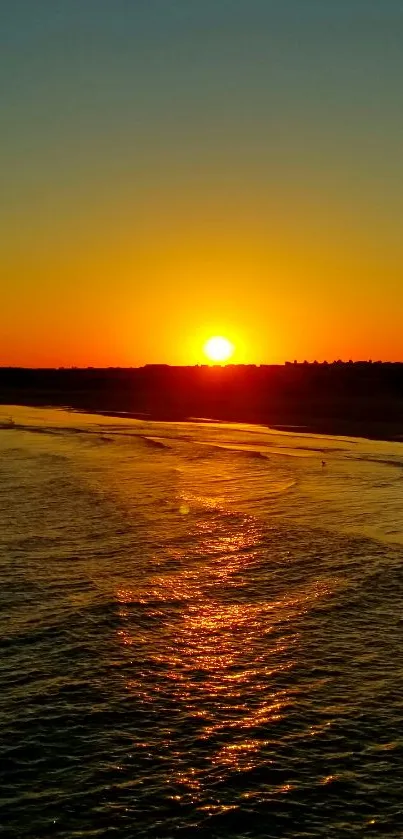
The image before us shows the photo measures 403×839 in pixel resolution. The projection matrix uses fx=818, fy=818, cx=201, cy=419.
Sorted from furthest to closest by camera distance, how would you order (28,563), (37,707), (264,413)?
(264,413), (28,563), (37,707)

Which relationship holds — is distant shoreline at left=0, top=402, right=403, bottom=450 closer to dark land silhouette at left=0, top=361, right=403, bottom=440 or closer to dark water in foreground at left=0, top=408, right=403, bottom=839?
dark land silhouette at left=0, top=361, right=403, bottom=440

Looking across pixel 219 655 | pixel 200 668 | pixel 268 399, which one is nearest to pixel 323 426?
pixel 268 399

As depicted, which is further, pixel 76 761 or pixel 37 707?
pixel 37 707

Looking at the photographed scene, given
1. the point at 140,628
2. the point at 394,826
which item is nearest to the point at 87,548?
the point at 140,628

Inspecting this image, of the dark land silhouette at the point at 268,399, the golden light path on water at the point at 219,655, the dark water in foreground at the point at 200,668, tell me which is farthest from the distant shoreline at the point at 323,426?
the golden light path on water at the point at 219,655

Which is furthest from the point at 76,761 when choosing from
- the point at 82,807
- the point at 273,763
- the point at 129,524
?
the point at 129,524

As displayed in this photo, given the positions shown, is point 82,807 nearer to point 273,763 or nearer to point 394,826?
point 273,763

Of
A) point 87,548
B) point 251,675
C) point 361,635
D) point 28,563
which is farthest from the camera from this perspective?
point 87,548
